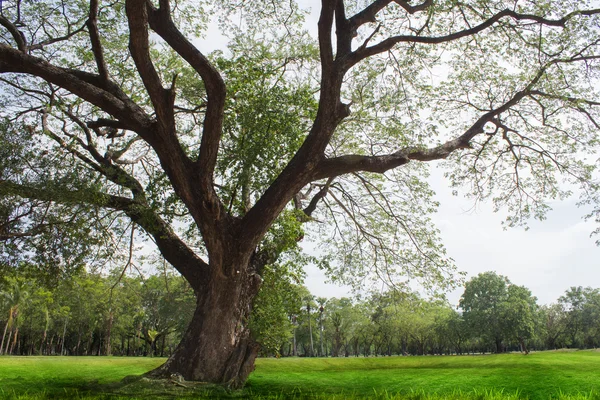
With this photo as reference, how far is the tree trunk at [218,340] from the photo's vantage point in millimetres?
8453

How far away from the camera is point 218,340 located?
880 centimetres

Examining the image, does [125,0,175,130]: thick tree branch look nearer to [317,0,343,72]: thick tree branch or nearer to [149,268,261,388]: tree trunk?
[317,0,343,72]: thick tree branch

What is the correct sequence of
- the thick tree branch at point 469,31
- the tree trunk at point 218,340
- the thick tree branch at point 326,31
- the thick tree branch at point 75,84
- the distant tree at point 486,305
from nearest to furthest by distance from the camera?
the thick tree branch at point 75,84 < the thick tree branch at point 326,31 < the tree trunk at point 218,340 < the thick tree branch at point 469,31 < the distant tree at point 486,305

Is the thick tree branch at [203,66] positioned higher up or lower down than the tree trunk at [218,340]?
higher up

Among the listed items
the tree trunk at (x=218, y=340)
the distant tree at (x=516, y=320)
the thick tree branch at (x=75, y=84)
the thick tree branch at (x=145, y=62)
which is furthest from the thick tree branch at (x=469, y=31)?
the distant tree at (x=516, y=320)

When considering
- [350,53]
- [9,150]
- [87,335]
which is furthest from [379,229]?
[87,335]

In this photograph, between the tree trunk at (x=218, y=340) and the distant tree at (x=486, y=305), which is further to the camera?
the distant tree at (x=486, y=305)

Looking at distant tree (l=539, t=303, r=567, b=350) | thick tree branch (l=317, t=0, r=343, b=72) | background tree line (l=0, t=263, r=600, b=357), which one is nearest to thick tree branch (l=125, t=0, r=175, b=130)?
thick tree branch (l=317, t=0, r=343, b=72)

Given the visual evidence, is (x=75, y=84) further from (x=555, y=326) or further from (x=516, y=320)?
(x=555, y=326)

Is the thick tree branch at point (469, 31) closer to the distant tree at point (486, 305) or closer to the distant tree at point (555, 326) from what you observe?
Answer: the distant tree at point (486, 305)

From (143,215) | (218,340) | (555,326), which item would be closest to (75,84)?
(143,215)

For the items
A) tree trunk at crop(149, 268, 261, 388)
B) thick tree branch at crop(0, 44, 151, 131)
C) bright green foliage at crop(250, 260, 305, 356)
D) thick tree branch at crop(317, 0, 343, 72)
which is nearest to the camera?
thick tree branch at crop(0, 44, 151, 131)

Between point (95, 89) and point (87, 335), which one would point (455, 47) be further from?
point (87, 335)

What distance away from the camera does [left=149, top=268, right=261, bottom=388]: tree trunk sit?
8.45 m
